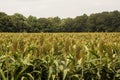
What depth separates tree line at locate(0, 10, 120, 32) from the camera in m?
60.5

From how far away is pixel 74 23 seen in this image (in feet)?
233

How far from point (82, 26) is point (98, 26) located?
4797 millimetres

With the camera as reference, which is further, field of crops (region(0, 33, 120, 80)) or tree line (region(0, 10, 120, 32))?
tree line (region(0, 10, 120, 32))

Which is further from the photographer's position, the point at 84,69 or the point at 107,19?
the point at 107,19

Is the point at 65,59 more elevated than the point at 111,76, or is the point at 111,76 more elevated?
the point at 65,59

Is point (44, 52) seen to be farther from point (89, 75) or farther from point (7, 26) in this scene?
point (7, 26)

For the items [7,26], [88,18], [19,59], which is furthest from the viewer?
[88,18]

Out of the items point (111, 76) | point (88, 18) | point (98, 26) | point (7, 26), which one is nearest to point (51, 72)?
point (111, 76)

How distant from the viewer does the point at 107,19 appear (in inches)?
2672

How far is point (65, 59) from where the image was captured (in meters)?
4.91

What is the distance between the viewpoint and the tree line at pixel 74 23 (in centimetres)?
6050

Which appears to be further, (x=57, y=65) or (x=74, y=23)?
(x=74, y=23)

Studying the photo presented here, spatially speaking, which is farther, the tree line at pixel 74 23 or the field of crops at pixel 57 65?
the tree line at pixel 74 23

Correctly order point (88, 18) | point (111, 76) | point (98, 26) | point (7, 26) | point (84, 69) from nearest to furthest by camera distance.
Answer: point (84, 69) → point (111, 76) → point (7, 26) → point (98, 26) → point (88, 18)
